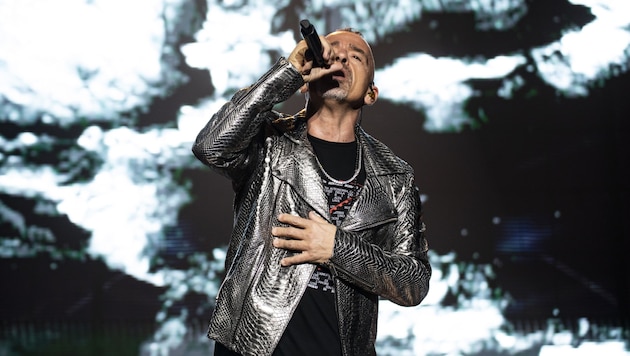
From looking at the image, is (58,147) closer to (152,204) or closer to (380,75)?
(152,204)

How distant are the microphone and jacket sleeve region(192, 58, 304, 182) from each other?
5 centimetres

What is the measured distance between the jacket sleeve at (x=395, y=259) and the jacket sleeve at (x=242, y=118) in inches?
10.9

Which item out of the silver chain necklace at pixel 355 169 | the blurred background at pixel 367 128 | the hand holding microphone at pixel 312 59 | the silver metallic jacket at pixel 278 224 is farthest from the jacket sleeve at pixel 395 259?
the blurred background at pixel 367 128

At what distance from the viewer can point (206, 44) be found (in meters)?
3.29

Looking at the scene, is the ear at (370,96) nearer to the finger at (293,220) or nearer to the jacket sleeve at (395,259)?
the jacket sleeve at (395,259)

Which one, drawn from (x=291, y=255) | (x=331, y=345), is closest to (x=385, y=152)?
(x=291, y=255)

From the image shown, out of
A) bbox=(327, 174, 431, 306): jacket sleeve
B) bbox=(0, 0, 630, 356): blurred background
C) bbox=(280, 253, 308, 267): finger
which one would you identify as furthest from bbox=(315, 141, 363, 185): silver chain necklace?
bbox=(0, 0, 630, 356): blurred background

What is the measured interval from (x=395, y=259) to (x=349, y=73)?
0.46 metres

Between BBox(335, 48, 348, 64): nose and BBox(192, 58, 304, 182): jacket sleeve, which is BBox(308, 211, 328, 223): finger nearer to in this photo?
BBox(192, 58, 304, 182): jacket sleeve

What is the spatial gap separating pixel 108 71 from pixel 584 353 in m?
2.45

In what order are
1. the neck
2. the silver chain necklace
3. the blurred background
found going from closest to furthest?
the silver chain necklace
the neck
the blurred background

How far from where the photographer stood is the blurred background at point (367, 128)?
3256 mm

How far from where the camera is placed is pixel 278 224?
5.20ft

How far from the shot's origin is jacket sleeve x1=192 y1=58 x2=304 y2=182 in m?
1.55
